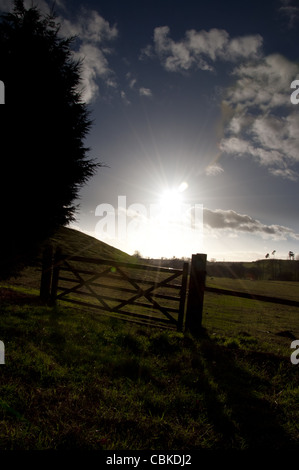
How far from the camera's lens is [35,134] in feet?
27.3

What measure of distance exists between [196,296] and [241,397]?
344 centimetres

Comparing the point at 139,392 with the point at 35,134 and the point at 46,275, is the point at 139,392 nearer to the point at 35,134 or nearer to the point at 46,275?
the point at 46,275

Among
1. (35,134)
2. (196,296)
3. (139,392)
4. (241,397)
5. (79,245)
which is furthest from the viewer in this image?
(79,245)

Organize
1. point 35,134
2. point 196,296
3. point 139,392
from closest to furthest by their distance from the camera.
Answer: point 139,392, point 196,296, point 35,134

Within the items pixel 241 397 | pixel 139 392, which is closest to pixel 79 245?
pixel 139 392

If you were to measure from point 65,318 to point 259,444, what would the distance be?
553cm

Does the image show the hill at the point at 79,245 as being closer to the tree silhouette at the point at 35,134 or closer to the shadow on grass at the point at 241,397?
the tree silhouette at the point at 35,134

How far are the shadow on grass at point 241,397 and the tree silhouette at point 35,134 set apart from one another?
7097 mm

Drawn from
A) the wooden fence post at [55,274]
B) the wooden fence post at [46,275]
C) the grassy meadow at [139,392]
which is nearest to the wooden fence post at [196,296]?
the grassy meadow at [139,392]

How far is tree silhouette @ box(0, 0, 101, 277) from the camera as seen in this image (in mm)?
8000

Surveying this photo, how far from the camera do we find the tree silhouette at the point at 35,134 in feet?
26.2
